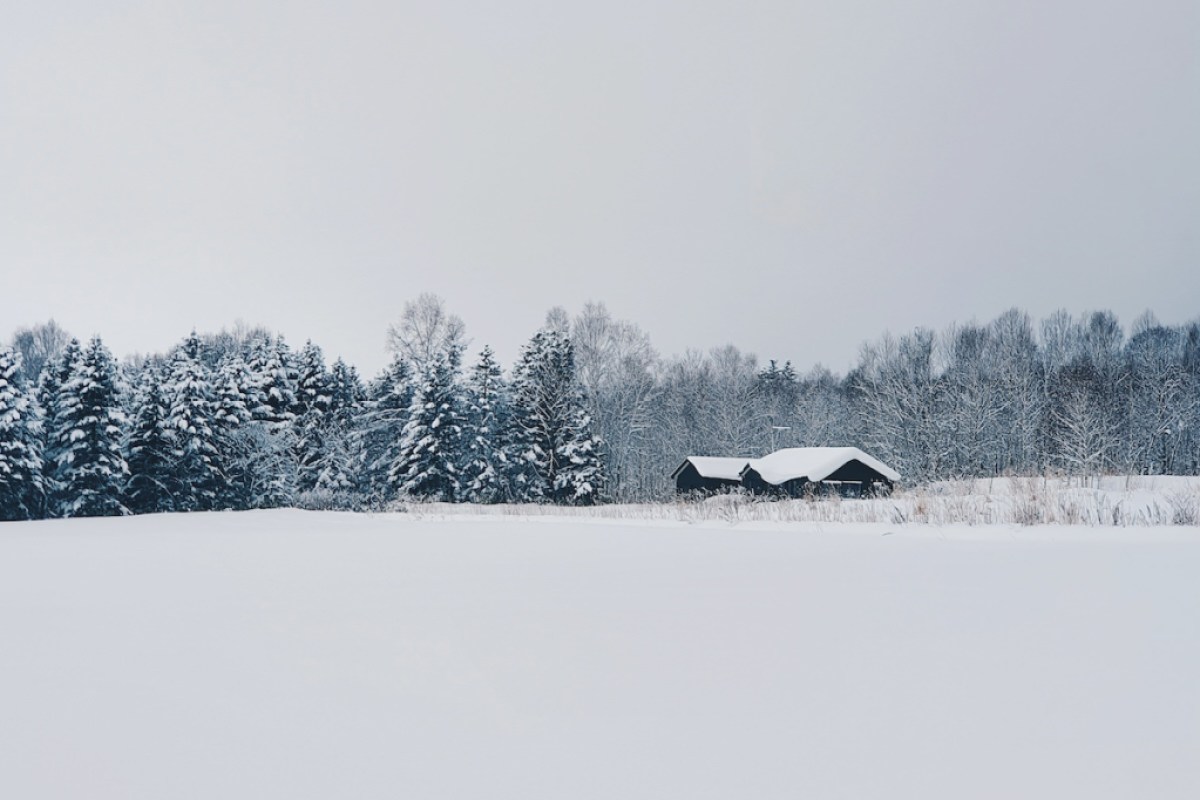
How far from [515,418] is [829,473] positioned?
16.8 m

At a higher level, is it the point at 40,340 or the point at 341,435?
the point at 40,340

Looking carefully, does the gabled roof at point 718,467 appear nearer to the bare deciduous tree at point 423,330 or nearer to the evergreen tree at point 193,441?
the bare deciduous tree at point 423,330

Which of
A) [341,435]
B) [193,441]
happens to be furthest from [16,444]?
[341,435]

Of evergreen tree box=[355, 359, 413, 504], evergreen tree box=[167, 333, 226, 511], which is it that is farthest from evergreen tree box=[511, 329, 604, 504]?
evergreen tree box=[167, 333, 226, 511]

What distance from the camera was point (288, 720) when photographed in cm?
289

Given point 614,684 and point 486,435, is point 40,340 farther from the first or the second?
point 614,684

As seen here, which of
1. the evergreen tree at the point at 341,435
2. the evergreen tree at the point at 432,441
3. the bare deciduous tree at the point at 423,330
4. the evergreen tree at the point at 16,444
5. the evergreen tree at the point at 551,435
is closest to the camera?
the evergreen tree at the point at 16,444

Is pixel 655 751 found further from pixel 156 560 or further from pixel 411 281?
pixel 411 281

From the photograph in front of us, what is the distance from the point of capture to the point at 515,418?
40219 mm

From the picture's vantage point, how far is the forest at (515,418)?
91.2ft

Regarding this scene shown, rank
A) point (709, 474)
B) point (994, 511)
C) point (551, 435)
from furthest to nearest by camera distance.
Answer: point (709, 474), point (551, 435), point (994, 511)

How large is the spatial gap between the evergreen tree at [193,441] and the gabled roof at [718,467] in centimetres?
2394

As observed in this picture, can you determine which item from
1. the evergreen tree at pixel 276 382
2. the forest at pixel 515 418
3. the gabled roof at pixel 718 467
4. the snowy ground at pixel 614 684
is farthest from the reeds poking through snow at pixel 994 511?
the evergreen tree at pixel 276 382

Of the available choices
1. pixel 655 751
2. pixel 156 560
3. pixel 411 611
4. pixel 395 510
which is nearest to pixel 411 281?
pixel 395 510
